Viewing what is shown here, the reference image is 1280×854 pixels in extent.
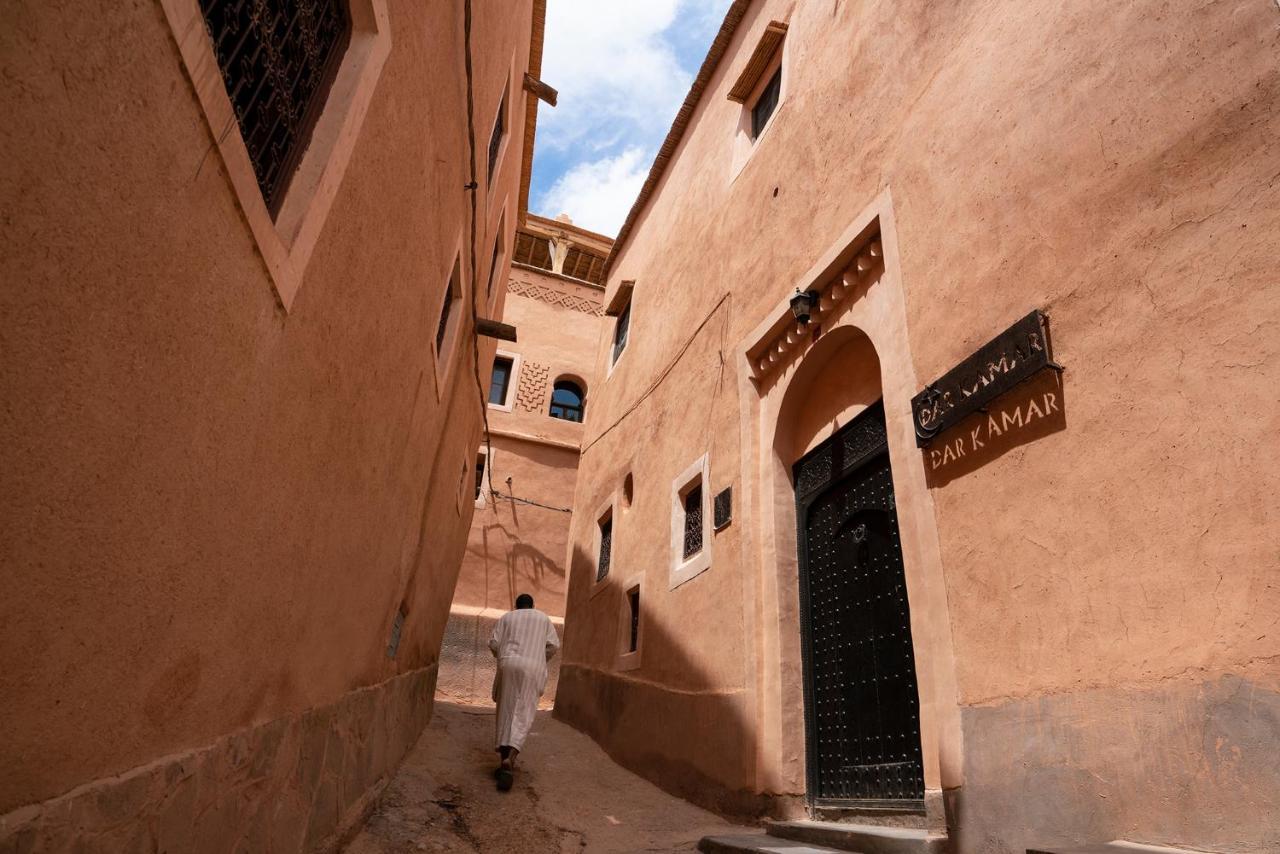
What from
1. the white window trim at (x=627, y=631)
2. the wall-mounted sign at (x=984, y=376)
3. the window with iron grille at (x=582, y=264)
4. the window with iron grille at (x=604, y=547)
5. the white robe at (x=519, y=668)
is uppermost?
the window with iron grille at (x=582, y=264)

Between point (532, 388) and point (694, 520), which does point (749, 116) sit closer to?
point (694, 520)

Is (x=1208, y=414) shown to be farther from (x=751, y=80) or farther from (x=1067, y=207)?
(x=751, y=80)

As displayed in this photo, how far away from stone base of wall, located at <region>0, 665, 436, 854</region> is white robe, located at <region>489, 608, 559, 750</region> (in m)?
1.02

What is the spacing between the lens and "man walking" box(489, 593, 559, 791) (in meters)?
5.30

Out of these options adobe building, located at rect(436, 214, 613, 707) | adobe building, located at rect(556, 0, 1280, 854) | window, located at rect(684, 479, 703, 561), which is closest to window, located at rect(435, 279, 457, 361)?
adobe building, located at rect(556, 0, 1280, 854)

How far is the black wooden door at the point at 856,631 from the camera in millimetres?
3963

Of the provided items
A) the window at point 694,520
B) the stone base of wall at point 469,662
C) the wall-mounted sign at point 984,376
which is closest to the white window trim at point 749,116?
the window at point 694,520

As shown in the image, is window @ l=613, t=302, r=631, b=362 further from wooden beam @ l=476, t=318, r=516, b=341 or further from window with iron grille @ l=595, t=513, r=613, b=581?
wooden beam @ l=476, t=318, r=516, b=341

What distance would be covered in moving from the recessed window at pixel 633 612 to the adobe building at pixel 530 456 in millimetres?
4474

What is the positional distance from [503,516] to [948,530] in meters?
10.7

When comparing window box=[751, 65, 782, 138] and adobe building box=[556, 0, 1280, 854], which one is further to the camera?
window box=[751, 65, 782, 138]

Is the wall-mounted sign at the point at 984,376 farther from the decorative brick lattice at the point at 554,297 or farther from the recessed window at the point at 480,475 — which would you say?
the decorative brick lattice at the point at 554,297

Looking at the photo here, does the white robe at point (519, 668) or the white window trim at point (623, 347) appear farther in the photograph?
the white window trim at point (623, 347)

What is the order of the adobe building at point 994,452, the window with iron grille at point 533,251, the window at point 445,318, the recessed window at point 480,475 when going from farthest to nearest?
the window with iron grille at point 533,251
the recessed window at point 480,475
the window at point 445,318
the adobe building at point 994,452
